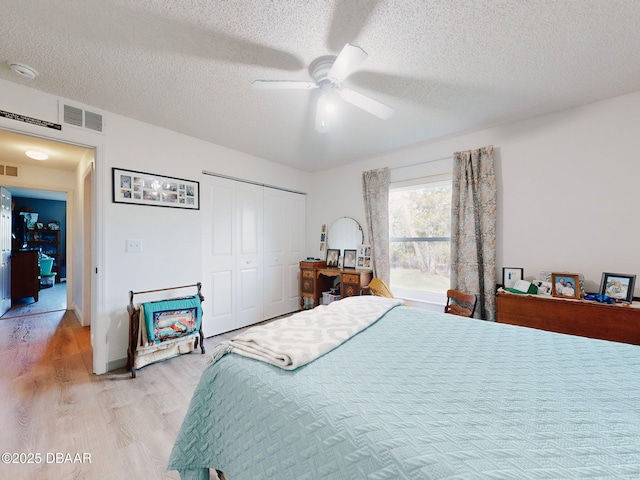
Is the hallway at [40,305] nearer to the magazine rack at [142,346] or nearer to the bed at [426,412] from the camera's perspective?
the magazine rack at [142,346]

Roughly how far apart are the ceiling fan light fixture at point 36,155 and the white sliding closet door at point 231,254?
2.32 metres

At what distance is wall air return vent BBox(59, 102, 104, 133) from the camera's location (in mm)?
2250

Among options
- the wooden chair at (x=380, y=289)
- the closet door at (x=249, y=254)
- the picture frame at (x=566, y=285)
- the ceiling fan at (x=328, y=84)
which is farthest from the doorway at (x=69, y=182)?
the picture frame at (x=566, y=285)

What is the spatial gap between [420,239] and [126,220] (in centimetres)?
332

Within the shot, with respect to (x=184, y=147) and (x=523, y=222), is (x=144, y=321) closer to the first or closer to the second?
(x=184, y=147)

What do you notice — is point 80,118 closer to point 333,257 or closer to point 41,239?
point 333,257

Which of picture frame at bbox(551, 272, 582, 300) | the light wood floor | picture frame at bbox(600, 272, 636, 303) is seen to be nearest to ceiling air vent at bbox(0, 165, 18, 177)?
the light wood floor

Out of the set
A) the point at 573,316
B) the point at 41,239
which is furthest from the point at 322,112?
the point at 41,239

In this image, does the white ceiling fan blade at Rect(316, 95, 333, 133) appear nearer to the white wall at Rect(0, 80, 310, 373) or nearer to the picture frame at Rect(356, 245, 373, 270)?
the white wall at Rect(0, 80, 310, 373)

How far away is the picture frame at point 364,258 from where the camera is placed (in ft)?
12.3

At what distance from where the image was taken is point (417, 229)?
11.4 ft

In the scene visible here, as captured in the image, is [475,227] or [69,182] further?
[69,182]

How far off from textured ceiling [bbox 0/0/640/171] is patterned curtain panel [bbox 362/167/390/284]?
1.06 metres

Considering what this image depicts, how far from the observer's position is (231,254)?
11.6 feet
